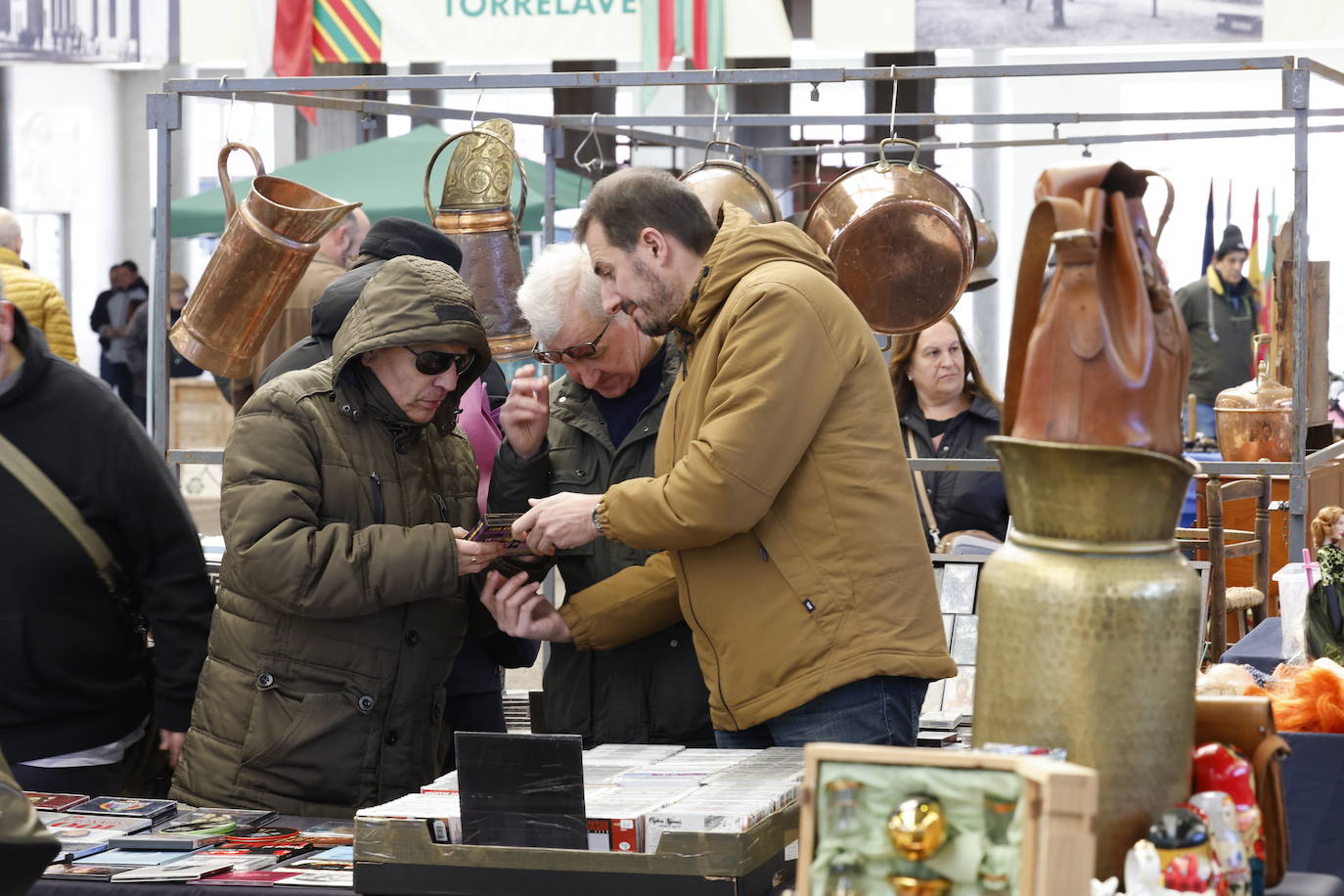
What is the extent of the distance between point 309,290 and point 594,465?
309cm

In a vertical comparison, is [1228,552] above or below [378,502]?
below

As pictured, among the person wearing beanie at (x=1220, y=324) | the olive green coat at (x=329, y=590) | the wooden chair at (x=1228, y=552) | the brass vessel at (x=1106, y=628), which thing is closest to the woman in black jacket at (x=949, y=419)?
the wooden chair at (x=1228, y=552)

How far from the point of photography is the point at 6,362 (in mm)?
2738

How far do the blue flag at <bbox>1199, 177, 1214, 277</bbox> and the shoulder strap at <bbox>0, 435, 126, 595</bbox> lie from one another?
6.45 meters

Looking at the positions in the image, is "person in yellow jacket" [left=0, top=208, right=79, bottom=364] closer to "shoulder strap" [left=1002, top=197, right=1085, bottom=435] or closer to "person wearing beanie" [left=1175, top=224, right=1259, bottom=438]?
"shoulder strap" [left=1002, top=197, right=1085, bottom=435]

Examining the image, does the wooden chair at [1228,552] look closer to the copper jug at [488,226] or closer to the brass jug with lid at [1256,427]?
the brass jug with lid at [1256,427]

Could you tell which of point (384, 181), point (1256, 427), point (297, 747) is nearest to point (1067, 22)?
point (1256, 427)

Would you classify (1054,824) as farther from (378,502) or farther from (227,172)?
(227,172)

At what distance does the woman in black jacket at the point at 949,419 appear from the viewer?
4707 millimetres

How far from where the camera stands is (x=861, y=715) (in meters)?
2.37

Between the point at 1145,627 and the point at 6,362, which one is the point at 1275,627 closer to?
the point at 1145,627

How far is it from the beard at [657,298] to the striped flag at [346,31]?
342 cm

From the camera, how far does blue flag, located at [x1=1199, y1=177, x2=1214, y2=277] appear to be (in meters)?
8.35

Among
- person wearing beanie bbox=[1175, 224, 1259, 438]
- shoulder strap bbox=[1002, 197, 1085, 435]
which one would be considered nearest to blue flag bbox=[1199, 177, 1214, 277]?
person wearing beanie bbox=[1175, 224, 1259, 438]
